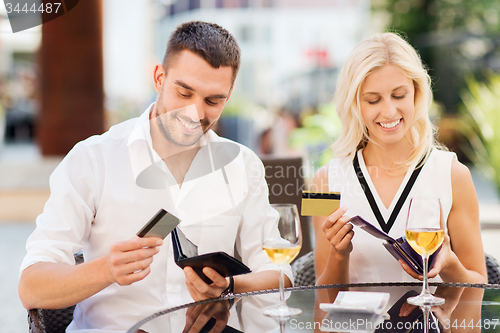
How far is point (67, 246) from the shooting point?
1534 millimetres

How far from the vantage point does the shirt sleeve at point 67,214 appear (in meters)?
1.50

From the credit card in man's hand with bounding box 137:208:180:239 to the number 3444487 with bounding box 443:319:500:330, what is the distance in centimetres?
67

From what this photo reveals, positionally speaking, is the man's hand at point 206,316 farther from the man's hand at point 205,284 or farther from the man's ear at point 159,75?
the man's ear at point 159,75

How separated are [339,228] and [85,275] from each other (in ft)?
2.37

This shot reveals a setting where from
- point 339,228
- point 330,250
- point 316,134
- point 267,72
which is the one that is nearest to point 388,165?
point 330,250

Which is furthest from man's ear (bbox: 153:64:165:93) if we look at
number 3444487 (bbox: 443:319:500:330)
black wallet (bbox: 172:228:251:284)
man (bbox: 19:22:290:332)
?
number 3444487 (bbox: 443:319:500:330)

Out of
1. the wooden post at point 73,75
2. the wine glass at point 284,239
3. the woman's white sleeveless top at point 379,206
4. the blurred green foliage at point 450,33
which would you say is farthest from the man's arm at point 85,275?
the blurred green foliage at point 450,33

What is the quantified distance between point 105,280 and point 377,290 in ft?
2.44

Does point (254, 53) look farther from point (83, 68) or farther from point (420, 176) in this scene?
point (420, 176)

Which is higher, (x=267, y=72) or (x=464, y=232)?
(x=267, y=72)

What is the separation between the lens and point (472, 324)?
4.02 feet

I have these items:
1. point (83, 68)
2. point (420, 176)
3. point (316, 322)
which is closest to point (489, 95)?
point (420, 176)

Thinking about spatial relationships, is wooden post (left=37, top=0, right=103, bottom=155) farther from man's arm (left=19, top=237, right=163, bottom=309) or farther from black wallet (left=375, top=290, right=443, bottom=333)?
black wallet (left=375, top=290, right=443, bottom=333)

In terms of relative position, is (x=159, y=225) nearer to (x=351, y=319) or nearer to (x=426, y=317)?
(x=351, y=319)
